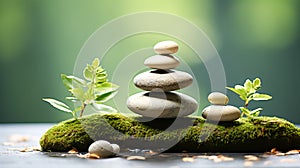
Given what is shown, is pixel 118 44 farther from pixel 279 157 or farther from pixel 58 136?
pixel 279 157

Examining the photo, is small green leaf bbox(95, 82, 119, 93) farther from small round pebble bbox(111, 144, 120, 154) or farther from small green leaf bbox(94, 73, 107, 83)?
small round pebble bbox(111, 144, 120, 154)

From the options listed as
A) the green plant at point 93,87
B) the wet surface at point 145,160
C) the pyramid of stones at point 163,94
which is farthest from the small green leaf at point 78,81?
the wet surface at point 145,160

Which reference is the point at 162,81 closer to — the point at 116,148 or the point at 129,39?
the point at 116,148

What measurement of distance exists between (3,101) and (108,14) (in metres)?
1.05

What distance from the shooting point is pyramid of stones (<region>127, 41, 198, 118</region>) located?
6.61 feet

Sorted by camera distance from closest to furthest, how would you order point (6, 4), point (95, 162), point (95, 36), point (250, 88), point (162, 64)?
point (95, 162), point (162, 64), point (250, 88), point (6, 4), point (95, 36)

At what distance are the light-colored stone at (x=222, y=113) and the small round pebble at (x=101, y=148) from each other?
1.54ft

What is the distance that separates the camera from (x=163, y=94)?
206cm

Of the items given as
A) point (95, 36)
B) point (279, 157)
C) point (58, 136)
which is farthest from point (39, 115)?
point (279, 157)

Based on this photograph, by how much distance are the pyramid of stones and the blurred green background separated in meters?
1.54

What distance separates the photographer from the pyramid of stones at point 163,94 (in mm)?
A: 2014

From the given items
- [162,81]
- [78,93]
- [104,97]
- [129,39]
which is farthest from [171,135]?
[129,39]

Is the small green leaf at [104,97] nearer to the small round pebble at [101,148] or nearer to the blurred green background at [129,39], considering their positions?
the small round pebble at [101,148]

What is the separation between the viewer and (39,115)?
12.0 feet
